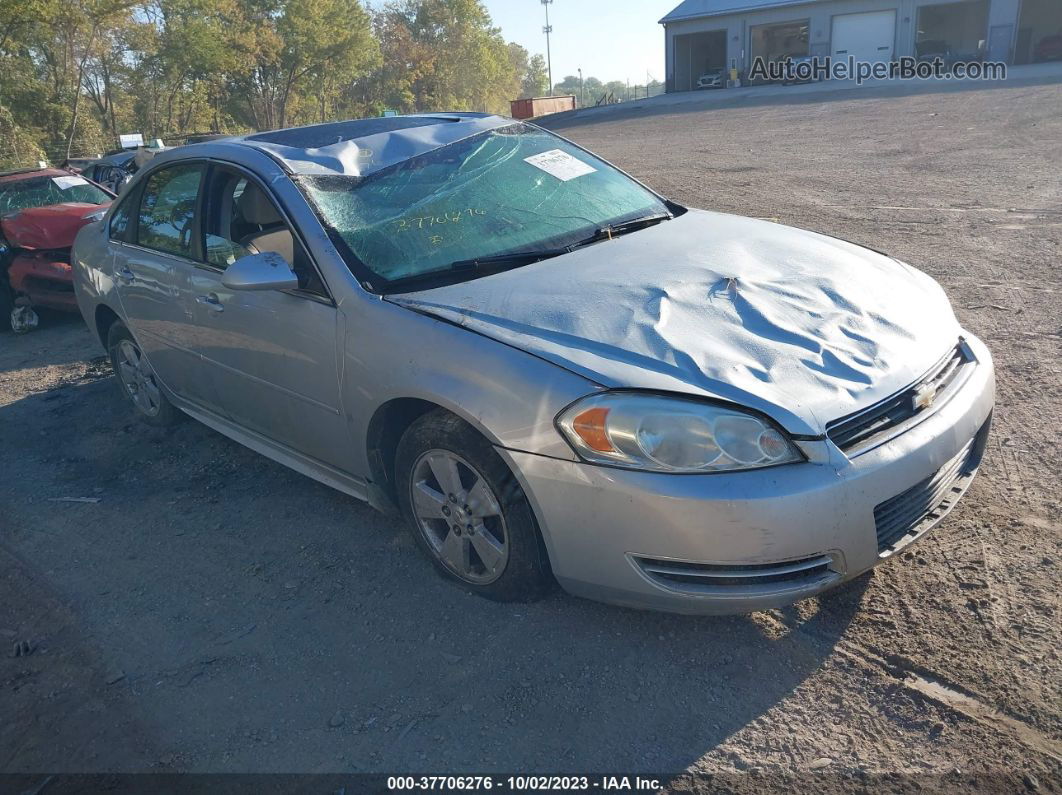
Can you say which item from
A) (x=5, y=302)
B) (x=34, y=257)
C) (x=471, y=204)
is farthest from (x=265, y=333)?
(x=5, y=302)

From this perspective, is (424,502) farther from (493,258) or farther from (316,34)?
(316,34)

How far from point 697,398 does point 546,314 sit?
0.68 metres

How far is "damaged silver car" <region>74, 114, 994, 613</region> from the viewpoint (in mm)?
2502

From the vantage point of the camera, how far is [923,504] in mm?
2734

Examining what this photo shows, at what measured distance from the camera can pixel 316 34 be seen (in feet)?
145

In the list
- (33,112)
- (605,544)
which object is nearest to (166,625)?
(605,544)

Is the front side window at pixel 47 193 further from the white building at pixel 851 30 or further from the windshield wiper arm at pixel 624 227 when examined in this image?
the white building at pixel 851 30

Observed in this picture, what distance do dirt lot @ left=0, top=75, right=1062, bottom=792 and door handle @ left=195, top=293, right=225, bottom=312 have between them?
976 millimetres

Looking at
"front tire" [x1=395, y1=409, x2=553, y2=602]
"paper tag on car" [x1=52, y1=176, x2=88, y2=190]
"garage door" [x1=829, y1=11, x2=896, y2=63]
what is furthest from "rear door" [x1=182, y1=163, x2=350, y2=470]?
"garage door" [x1=829, y1=11, x2=896, y2=63]

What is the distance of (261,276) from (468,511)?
1.27m

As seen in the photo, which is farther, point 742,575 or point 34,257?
point 34,257

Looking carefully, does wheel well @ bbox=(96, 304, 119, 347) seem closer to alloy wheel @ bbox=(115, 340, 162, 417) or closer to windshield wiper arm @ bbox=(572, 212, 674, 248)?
alloy wheel @ bbox=(115, 340, 162, 417)

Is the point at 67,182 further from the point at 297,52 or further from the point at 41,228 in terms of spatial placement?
the point at 297,52

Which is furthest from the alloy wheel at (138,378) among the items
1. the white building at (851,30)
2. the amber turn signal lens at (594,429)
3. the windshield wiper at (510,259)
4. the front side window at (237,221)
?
the white building at (851,30)
